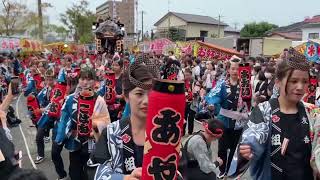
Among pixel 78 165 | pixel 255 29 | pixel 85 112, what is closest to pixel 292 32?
pixel 255 29

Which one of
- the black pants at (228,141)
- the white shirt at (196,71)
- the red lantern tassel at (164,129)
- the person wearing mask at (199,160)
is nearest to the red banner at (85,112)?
the person wearing mask at (199,160)

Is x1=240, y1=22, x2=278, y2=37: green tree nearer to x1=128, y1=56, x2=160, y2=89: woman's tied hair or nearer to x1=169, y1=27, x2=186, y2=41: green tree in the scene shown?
x1=169, y1=27, x2=186, y2=41: green tree

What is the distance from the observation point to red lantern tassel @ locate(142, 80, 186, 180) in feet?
4.75

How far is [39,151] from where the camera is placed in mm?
6984

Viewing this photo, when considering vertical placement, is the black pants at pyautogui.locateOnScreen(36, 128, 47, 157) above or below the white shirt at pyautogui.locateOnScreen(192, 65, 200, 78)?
below

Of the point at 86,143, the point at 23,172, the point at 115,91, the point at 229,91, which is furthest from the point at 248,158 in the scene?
the point at 115,91

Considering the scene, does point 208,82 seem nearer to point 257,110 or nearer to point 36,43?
point 257,110

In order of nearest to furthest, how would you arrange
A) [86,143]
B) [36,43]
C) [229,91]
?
1. [86,143]
2. [229,91]
3. [36,43]

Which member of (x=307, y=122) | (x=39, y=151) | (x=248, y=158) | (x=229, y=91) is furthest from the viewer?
(x=39, y=151)

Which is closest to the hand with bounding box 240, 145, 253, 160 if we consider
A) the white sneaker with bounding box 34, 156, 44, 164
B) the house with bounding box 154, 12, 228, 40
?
the white sneaker with bounding box 34, 156, 44, 164

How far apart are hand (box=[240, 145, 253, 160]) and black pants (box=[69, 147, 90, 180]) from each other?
2990 mm

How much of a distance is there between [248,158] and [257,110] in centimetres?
45

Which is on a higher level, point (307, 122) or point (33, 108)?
point (307, 122)

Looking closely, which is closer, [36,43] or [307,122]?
[307,122]
